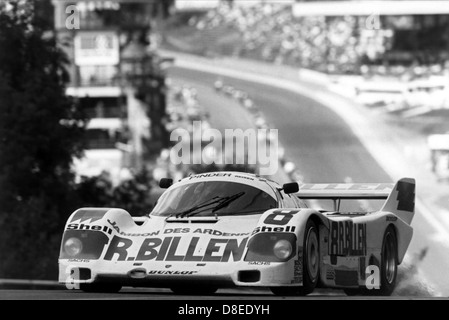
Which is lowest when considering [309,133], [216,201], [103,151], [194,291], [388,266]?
[103,151]

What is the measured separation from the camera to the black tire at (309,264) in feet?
35.6

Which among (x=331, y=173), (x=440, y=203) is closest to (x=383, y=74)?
(x=331, y=173)

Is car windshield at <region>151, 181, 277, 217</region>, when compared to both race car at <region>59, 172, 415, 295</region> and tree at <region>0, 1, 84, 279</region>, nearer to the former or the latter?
Answer: race car at <region>59, 172, 415, 295</region>

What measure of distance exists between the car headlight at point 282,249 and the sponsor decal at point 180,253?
26 centimetres

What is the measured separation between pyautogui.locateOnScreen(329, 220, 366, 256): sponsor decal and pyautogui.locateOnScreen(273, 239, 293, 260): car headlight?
1.02m

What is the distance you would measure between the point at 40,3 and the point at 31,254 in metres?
4.08

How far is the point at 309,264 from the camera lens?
36.2 ft

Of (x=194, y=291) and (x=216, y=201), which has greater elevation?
(x=216, y=201)

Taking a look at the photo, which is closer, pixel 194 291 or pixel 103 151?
pixel 194 291

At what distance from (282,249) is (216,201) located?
3.74 feet

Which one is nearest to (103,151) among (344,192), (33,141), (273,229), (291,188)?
(33,141)

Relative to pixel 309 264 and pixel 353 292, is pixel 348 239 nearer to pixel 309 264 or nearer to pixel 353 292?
pixel 353 292
